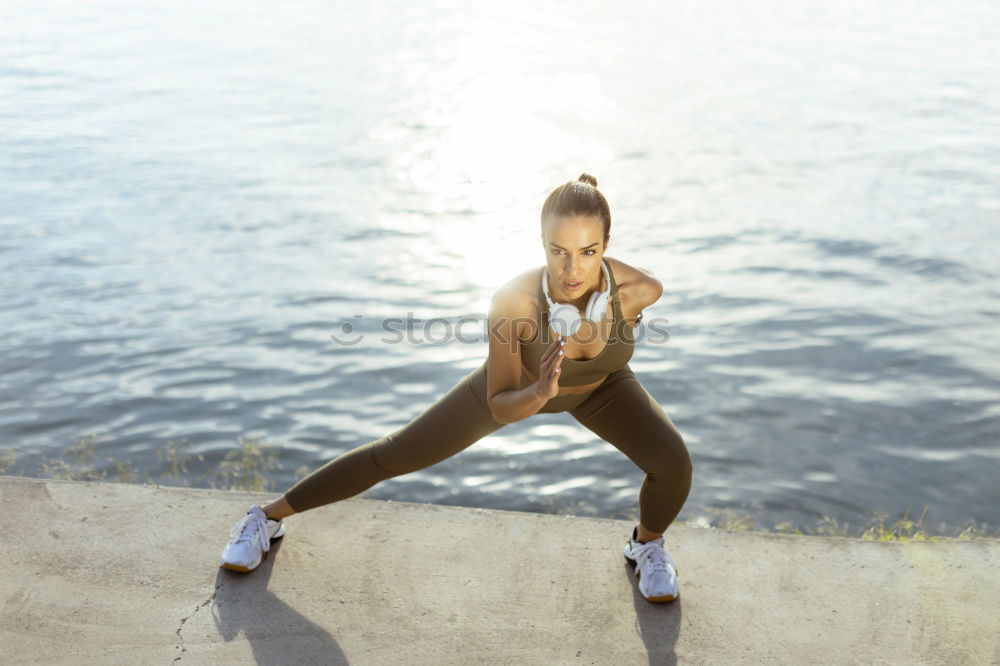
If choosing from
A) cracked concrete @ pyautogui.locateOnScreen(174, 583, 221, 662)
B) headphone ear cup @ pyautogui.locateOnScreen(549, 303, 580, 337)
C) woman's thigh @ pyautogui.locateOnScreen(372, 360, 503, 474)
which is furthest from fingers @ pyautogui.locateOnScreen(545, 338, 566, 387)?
cracked concrete @ pyautogui.locateOnScreen(174, 583, 221, 662)

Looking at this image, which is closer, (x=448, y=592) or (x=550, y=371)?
(x=550, y=371)

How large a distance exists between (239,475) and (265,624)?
2.83 meters

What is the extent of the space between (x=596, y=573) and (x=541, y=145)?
12.6m

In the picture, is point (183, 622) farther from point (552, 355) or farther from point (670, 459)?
point (670, 459)

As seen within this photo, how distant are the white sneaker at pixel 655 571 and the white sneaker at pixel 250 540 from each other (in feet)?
5.10

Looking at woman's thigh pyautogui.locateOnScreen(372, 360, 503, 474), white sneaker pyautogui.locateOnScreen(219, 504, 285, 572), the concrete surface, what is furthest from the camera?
white sneaker pyautogui.locateOnScreen(219, 504, 285, 572)

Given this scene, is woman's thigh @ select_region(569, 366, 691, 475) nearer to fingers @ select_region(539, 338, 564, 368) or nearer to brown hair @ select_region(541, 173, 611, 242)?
fingers @ select_region(539, 338, 564, 368)

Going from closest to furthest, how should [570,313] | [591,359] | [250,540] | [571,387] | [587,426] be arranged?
[570,313], [591,359], [571,387], [587,426], [250,540]

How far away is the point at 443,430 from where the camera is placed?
161 inches

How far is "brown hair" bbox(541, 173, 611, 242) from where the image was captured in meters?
3.46

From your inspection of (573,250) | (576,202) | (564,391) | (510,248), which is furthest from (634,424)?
(510,248)

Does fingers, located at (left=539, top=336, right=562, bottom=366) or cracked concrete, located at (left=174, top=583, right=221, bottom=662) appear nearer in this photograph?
fingers, located at (left=539, top=336, right=562, bottom=366)

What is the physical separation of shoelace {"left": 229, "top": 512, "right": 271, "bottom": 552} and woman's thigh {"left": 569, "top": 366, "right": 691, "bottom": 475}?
56.6 inches

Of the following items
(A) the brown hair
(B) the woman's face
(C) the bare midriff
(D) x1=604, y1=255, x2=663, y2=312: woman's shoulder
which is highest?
(A) the brown hair
